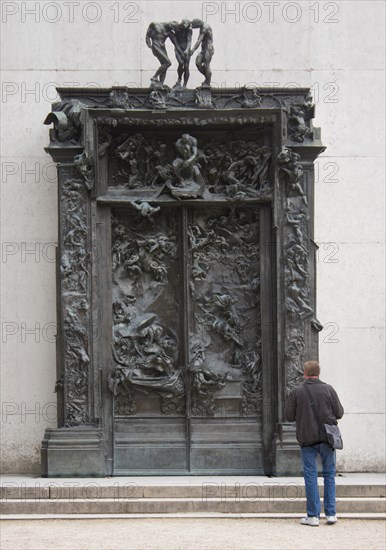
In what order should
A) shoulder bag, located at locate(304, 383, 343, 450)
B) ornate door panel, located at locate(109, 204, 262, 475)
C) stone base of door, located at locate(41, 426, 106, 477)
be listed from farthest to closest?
ornate door panel, located at locate(109, 204, 262, 475) → stone base of door, located at locate(41, 426, 106, 477) → shoulder bag, located at locate(304, 383, 343, 450)

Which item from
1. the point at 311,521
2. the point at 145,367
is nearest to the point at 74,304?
the point at 145,367

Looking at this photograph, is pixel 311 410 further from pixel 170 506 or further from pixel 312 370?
pixel 170 506

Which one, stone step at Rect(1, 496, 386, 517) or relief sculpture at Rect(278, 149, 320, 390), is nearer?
stone step at Rect(1, 496, 386, 517)

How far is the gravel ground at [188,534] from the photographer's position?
33.6 ft

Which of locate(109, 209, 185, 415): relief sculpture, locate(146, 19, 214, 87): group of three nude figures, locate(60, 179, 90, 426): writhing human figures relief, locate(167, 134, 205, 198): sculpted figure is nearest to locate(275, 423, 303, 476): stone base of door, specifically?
locate(109, 209, 185, 415): relief sculpture

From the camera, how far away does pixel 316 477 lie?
10992mm

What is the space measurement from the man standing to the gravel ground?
22 cm

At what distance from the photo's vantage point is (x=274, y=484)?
12.2 meters

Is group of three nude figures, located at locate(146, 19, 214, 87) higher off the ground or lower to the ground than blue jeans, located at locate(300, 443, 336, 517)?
higher

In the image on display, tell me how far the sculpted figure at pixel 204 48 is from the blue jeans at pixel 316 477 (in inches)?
184

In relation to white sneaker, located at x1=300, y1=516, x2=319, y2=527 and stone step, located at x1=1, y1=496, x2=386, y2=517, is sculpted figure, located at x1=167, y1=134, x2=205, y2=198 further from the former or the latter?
white sneaker, located at x1=300, y1=516, x2=319, y2=527

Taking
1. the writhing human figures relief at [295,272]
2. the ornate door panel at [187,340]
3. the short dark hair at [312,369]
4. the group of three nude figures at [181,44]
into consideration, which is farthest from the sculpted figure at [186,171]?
the short dark hair at [312,369]

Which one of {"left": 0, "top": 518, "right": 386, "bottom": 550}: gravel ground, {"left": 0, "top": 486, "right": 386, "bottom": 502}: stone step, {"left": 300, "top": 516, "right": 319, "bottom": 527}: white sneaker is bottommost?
{"left": 0, "top": 518, "right": 386, "bottom": 550}: gravel ground

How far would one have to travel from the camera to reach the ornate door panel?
13242 millimetres
